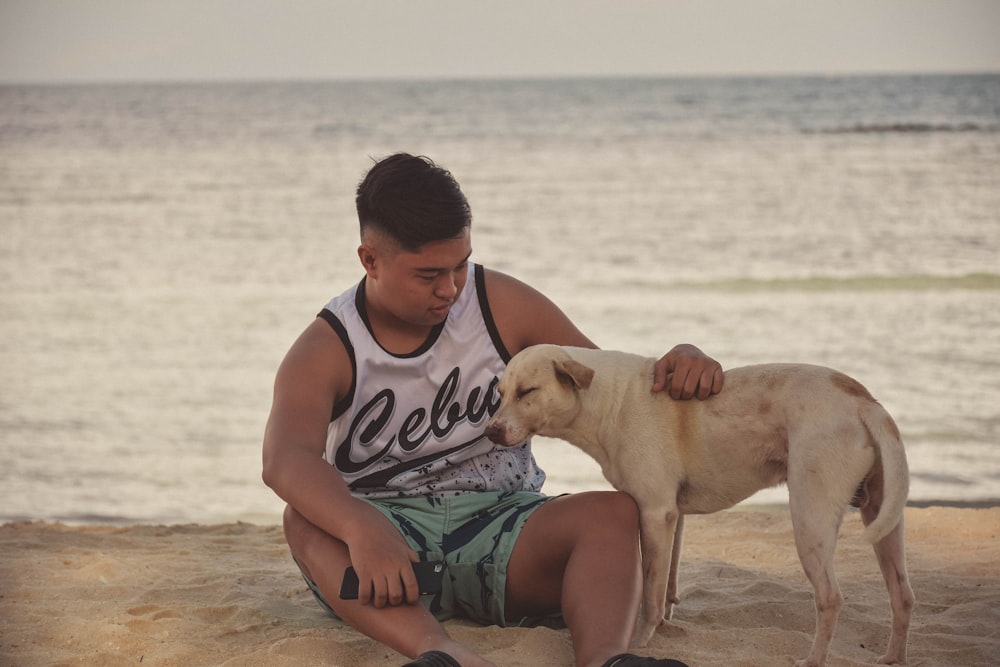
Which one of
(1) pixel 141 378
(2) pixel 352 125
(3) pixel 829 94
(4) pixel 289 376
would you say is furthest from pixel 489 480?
(3) pixel 829 94

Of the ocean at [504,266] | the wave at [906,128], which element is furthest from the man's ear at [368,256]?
the wave at [906,128]

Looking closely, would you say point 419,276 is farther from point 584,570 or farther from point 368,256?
point 584,570

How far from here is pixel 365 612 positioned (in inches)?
117

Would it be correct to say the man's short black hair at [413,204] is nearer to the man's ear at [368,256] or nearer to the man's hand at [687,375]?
the man's ear at [368,256]

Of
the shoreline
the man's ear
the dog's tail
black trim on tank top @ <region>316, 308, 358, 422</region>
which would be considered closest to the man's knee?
the dog's tail

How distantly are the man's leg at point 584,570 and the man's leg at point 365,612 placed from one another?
0.33 metres

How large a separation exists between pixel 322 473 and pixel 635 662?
41.8 inches

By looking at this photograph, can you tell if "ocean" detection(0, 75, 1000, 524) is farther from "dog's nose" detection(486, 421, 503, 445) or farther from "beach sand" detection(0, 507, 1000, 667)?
"dog's nose" detection(486, 421, 503, 445)

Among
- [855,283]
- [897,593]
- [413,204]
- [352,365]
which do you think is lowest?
[855,283]

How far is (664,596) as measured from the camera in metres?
3.34

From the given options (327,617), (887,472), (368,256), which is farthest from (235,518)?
(887,472)

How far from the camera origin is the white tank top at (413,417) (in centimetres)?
343

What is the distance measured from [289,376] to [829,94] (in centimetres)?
4151

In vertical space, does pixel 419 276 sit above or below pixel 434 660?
above
